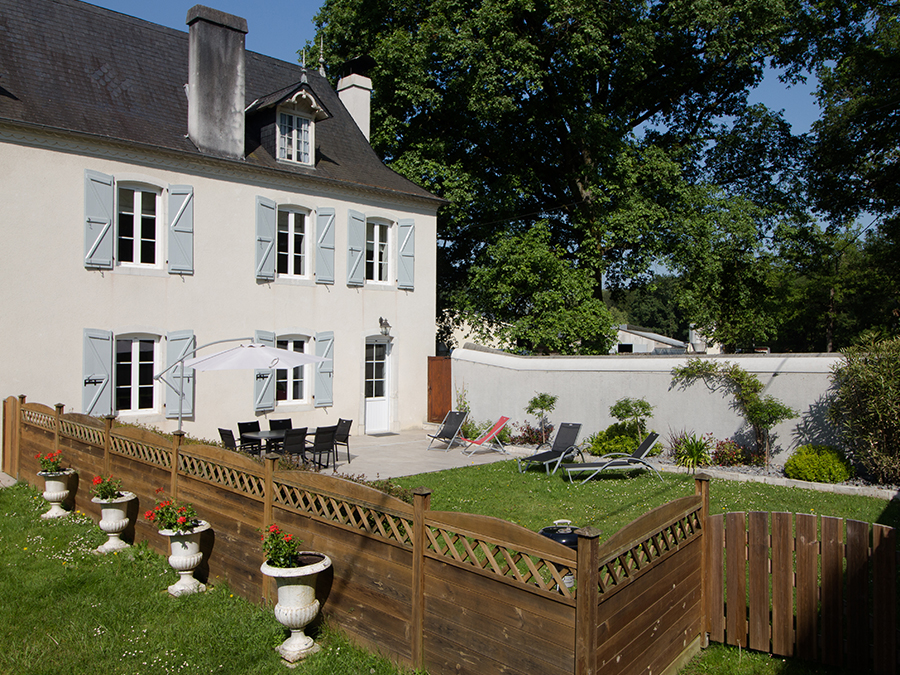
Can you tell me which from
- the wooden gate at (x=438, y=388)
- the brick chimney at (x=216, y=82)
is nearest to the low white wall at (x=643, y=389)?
the wooden gate at (x=438, y=388)

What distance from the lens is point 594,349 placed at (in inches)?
771

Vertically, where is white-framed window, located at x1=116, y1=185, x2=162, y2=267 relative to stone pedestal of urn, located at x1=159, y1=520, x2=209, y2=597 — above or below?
above

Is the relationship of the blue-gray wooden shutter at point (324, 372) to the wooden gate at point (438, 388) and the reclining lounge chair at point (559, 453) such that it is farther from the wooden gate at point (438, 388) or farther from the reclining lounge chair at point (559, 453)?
the reclining lounge chair at point (559, 453)

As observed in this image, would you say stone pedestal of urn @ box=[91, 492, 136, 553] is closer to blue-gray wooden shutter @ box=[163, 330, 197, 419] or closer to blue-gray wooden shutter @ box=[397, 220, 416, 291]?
blue-gray wooden shutter @ box=[163, 330, 197, 419]

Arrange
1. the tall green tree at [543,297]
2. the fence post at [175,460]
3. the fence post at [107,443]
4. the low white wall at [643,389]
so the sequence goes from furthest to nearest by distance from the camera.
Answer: the tall green tree at [543,297] → the low white wall at [643,389] → the fence post at [107,443] → the fence post at [175,460]

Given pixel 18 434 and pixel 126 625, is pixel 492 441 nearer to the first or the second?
pixel 18 434

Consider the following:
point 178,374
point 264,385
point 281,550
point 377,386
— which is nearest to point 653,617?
point 281,550

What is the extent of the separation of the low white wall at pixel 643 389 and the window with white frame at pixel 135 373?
23.1ft

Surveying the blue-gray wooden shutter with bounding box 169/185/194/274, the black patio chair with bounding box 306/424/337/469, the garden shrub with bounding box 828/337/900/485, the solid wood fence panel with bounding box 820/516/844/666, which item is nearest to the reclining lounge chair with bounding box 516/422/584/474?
the black patio chair with bounding box 306/424/337/469

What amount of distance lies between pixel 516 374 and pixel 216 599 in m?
10.6

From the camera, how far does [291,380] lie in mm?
15531

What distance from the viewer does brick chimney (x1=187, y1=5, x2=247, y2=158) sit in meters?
14.2

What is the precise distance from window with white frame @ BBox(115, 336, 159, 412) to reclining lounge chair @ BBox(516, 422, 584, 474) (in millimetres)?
7202

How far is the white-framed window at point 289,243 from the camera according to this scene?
15.4 metres
